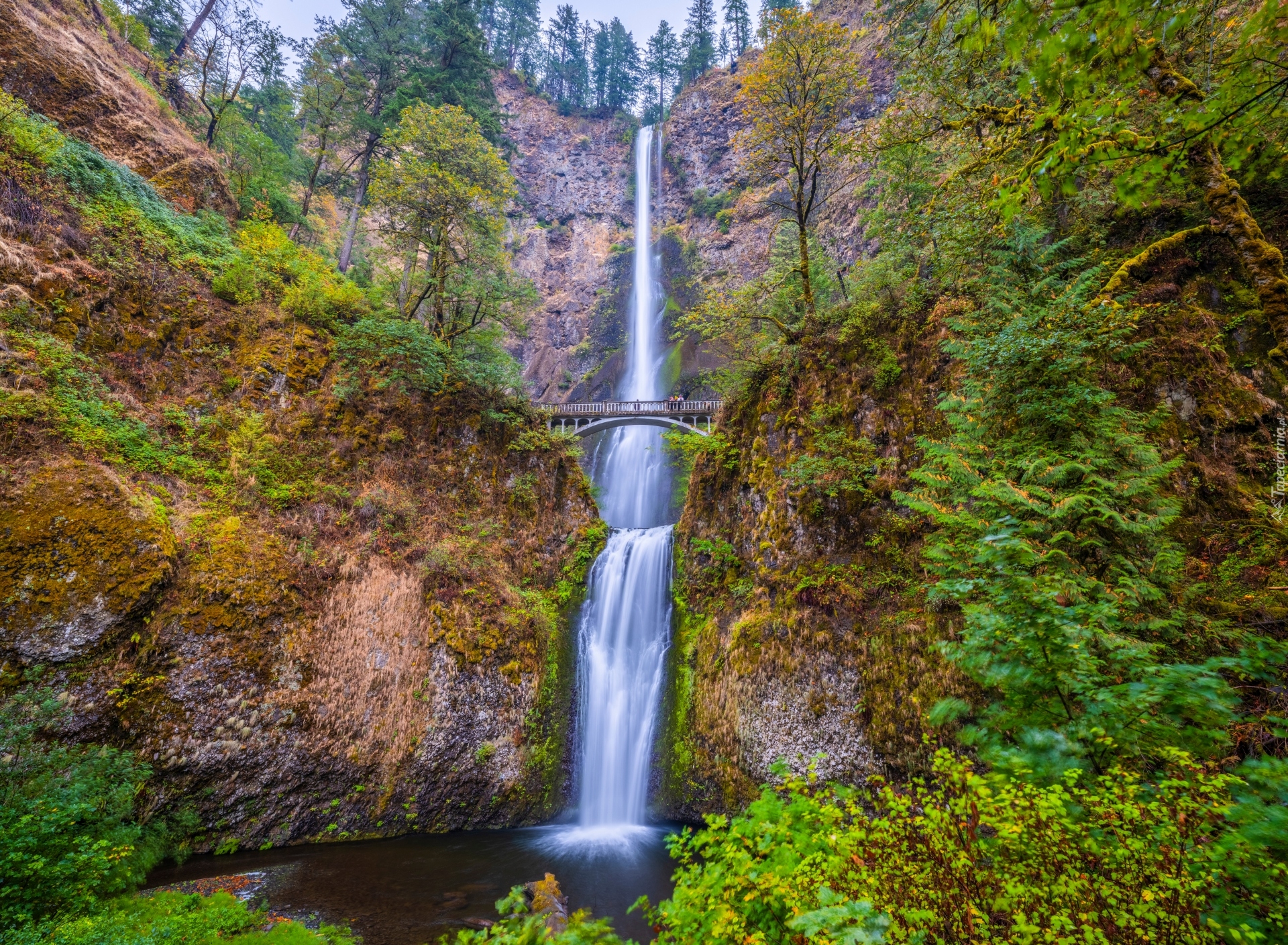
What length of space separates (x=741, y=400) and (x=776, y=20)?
7.15 metres

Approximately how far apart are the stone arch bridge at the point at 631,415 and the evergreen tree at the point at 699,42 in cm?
3497

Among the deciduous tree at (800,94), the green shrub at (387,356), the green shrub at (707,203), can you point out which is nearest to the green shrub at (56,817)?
the green shrub at (387,356)

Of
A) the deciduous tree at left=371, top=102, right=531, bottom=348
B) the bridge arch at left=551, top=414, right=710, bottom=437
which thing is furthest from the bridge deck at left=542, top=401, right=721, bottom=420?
the deciduous tree at left=371, top=102, right=531, bottom=348

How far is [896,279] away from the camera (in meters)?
9.14

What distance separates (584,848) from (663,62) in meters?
57.3

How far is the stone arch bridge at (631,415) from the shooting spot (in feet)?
68.3

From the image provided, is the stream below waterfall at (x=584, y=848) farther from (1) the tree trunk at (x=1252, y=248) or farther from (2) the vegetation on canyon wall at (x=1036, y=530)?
(1) the tree trunk at (x=1252, y=248)

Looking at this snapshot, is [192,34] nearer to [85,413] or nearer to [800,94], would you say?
[85,413]

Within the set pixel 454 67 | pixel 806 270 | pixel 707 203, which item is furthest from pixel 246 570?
pixel 707 203

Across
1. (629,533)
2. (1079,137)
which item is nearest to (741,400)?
(629,533)

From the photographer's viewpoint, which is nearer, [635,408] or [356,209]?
[356,209]

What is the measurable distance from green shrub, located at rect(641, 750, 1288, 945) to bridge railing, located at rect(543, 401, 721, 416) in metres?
18.2

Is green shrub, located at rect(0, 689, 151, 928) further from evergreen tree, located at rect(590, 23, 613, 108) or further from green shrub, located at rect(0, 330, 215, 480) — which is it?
evergreen tree, located at rect(590, 23, 613, 108)

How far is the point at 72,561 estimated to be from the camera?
6.46 meters
